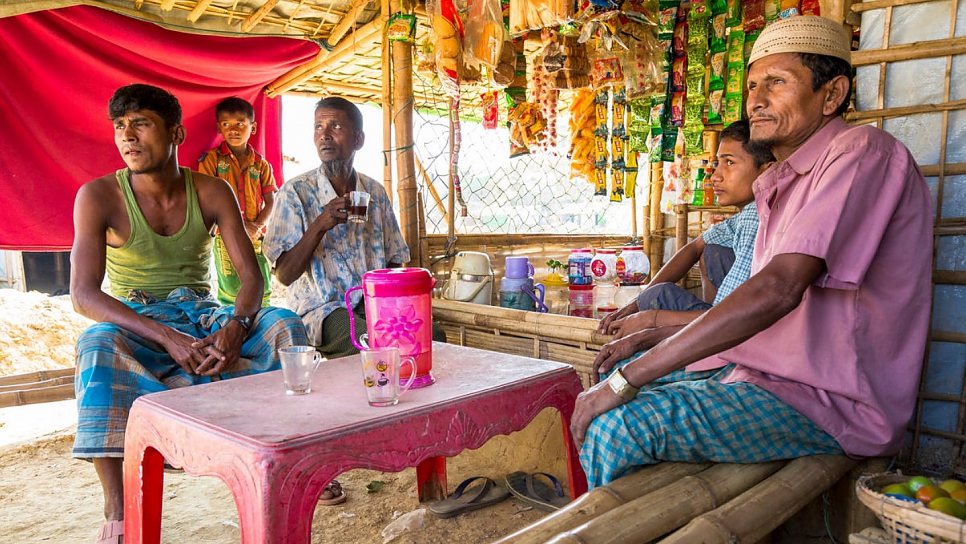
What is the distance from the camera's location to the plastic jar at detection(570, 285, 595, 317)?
2846 millimetres

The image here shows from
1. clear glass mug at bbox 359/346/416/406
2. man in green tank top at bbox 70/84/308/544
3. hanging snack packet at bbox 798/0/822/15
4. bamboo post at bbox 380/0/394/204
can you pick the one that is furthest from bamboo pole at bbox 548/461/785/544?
bamboo post at bbox 380/0/394/204

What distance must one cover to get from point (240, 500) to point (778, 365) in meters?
1.14

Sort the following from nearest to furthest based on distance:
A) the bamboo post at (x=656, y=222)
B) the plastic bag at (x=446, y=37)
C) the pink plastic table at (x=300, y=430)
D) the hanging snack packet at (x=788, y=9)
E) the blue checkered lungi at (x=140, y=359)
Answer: the pink plastic table at (x=300, y=430) < the blue checkered lungi at (x=140, y=359) < the hanging snack packet at (x=788, y=9) < the plastic bag at (x=446, y=37) < the bamboo post at (x=656, y=222)

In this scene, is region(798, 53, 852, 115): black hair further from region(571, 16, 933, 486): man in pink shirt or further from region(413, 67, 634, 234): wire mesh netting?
region(413, 67, 634, 234): wire mesh netting

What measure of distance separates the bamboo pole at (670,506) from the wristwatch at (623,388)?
0.65ft

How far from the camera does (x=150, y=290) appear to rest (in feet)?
7.37

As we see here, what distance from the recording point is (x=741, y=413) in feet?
4.20

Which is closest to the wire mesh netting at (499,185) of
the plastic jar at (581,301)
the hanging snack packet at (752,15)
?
the plastic jar at (581,301)

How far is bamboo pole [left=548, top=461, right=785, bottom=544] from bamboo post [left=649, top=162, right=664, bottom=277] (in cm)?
345

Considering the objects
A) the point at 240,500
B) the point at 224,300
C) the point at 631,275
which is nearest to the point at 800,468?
the point at 240,500

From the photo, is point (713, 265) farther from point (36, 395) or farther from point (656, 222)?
point (36, 395)

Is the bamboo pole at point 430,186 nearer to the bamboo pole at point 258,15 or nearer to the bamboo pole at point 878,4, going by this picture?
the bamboo pole at point 258,15

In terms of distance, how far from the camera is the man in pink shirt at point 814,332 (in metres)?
1.21

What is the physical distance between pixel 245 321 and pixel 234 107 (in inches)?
92.2
